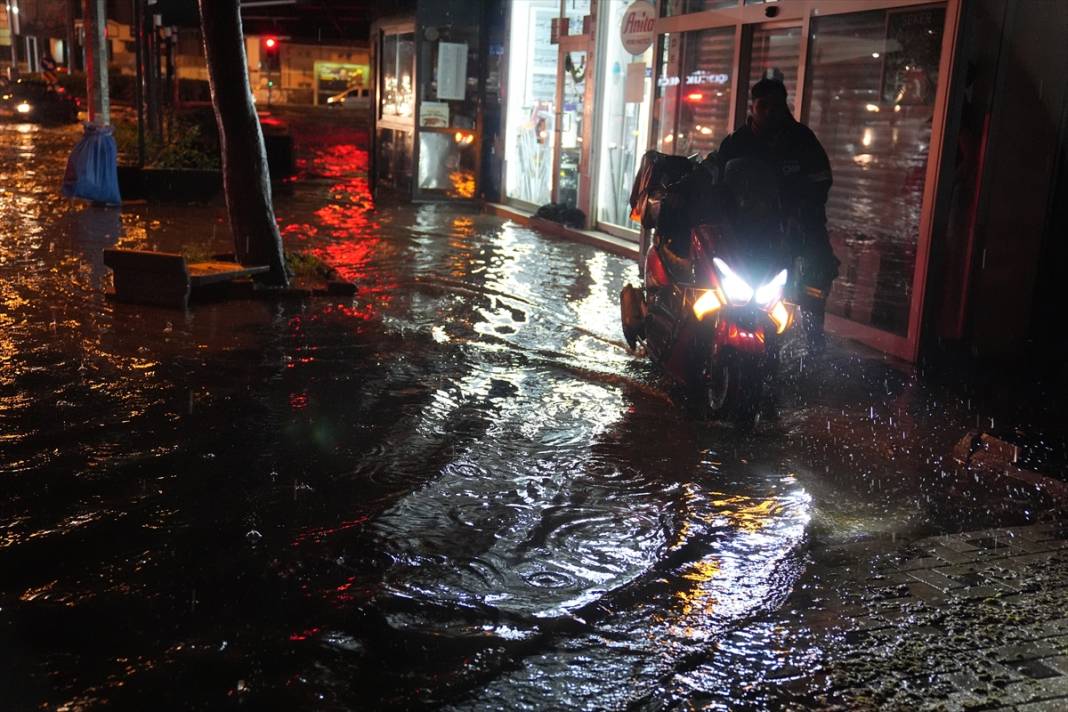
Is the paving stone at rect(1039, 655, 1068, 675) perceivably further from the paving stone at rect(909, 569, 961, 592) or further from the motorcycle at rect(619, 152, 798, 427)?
the motorcycle at rect(619, 152, 798, 427)

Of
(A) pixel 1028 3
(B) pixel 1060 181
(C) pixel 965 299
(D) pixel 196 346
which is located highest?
(A) pixel 1028 3

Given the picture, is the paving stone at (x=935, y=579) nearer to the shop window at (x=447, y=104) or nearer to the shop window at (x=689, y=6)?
the shop window at (x=689, y=6)

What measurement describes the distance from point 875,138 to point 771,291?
322 cm

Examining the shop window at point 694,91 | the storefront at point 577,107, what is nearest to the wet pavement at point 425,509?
the shop window at point 694,91

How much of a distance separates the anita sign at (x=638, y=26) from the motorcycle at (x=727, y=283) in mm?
6554

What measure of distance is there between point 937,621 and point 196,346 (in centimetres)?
587

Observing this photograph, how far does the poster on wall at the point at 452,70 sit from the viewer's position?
1841cm

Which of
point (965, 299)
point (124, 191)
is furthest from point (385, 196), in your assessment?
point (965, 299)

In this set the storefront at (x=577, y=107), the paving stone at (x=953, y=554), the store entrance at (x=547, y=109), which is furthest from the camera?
the store entrance at (x=547, y=109)

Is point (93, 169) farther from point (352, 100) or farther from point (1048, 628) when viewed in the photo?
point (352, 100)

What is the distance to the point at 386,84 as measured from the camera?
2083 cm

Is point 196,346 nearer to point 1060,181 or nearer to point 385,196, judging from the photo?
point 1060,181

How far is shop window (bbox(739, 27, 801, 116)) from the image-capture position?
10.3 meters

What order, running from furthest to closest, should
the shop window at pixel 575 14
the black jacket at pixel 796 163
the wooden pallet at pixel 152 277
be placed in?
the shop window at pixel 575 14 → the wooden pallet at pixel 152 277 → the black jacket at pixel 796 163
